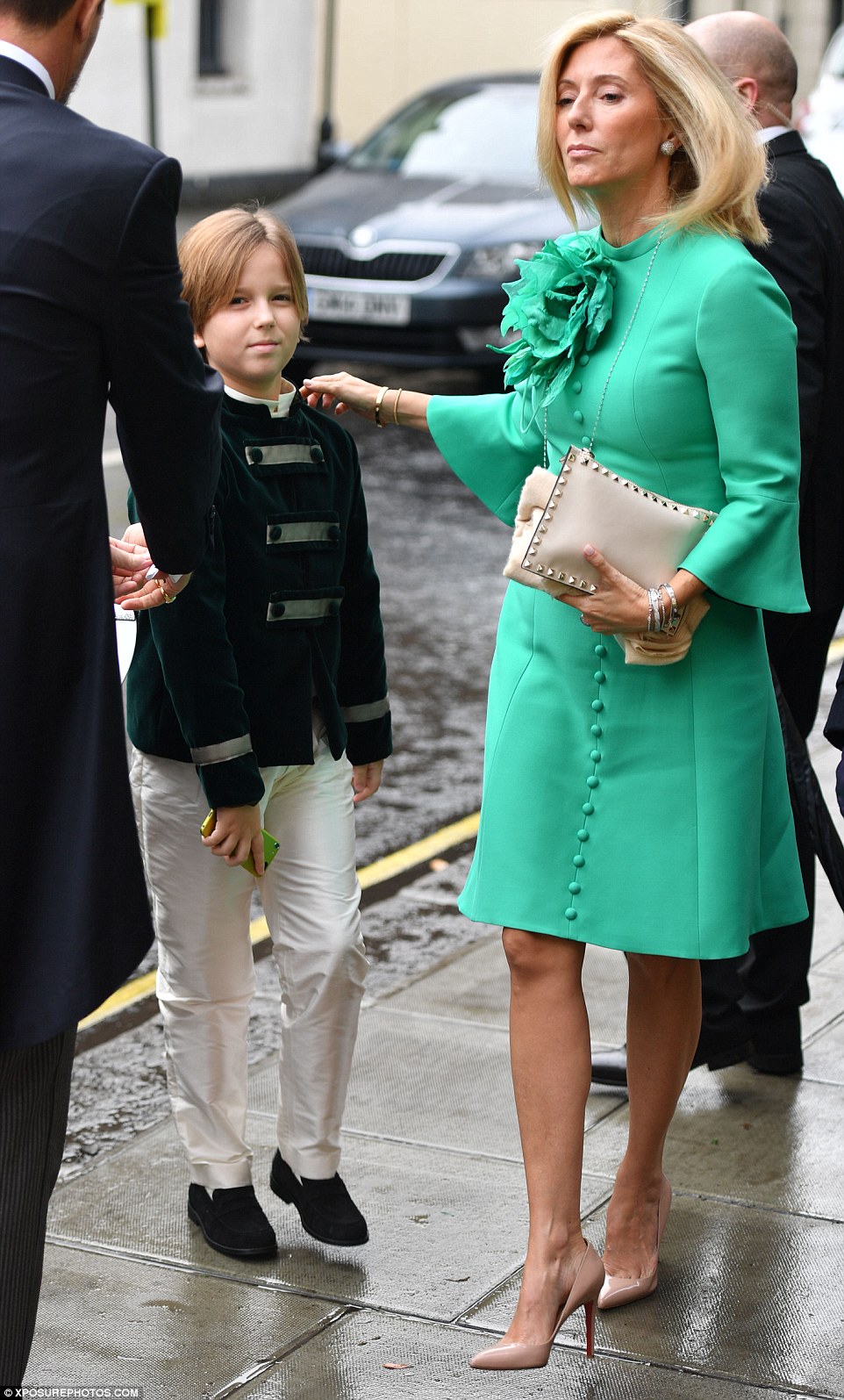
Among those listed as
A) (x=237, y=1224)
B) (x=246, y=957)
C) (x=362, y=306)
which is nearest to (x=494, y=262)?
(x=362, y=306)

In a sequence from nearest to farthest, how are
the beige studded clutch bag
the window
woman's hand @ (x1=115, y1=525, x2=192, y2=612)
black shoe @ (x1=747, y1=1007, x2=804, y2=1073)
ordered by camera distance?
woman's hand @ (x1=115, y1=525, x2=192, y2=612)
the beige studded clutch bag
black shoe @ (x1=747, y1=1007, x2=804, y2=1073)
the window

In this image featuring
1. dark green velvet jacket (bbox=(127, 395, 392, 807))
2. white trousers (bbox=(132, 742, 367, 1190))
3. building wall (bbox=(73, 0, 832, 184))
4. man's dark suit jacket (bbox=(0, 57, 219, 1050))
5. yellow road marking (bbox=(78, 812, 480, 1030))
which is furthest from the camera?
building wall (bbox=(73, 0, 832, 184))

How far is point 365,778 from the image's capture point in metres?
3.90

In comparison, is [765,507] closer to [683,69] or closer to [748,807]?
[748,807]

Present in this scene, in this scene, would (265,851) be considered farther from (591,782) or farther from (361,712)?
(591,782)

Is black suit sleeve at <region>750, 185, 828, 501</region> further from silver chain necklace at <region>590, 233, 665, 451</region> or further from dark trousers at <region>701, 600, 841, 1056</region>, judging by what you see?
silver chain necklace at <region>590, 233, 665, 451</region>

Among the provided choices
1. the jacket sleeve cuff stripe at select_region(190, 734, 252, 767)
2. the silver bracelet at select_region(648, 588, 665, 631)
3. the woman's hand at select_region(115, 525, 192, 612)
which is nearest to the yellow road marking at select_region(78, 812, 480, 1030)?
the jacket sleeve cuff stripe at select_region(190, 734, 252, 767)

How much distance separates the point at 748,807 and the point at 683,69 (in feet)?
3.95

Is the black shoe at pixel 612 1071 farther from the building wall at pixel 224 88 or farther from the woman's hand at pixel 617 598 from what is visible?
the building wall at pixel 224 88

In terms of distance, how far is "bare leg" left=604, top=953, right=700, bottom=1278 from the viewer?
11.2 ft

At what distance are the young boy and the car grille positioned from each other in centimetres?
914

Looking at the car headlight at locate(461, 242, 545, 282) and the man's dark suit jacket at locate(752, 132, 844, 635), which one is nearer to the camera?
the man's dark suit jacket at locate(752, 132, 844, 635)

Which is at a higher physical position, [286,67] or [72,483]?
[72,483]

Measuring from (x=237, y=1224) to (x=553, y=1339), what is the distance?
0.76m
